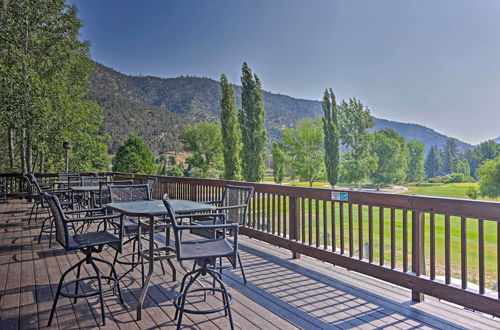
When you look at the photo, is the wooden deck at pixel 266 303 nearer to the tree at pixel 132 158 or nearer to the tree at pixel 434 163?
the tree at pixel 132 158

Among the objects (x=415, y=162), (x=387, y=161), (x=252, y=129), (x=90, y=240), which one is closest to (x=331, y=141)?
(x=252, y=129)

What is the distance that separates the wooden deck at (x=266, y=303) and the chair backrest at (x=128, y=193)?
779 mm

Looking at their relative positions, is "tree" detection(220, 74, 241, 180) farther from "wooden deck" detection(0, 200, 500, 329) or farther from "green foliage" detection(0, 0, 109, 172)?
"wooden deck" detection(0, 200, 500, 329)

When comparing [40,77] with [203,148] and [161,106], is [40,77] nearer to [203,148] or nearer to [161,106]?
[203,148]

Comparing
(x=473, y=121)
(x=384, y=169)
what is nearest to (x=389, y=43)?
(x=384, y=169)

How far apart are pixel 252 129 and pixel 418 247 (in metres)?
26.6

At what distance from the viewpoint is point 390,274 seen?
285cm

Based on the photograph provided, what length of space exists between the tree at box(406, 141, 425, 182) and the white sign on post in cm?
5902

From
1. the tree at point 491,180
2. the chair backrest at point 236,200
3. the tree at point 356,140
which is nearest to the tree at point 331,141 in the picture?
the tree at point 356,140

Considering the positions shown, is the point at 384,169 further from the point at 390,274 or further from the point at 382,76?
the point at 390,274

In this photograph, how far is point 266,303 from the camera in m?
2.70

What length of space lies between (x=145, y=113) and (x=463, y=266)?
45.1m

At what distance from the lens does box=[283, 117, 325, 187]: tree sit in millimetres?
40656

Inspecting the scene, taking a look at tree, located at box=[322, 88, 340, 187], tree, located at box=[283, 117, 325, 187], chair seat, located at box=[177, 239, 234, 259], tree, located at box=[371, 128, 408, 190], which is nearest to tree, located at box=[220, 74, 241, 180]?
tree, located at box=[322, 88, 340, 187]
